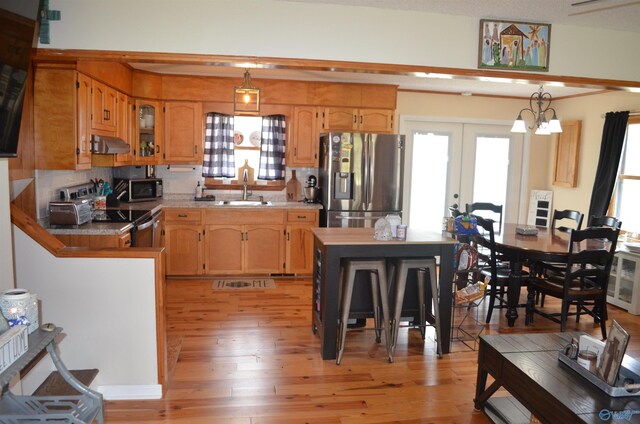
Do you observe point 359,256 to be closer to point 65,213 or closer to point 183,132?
point 65,213

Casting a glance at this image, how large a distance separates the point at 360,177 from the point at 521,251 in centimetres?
216

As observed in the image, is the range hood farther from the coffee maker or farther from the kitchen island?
the coffee maker

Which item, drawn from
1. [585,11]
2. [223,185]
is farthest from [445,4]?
[223,185]

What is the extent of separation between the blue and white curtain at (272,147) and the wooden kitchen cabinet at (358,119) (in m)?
0.58

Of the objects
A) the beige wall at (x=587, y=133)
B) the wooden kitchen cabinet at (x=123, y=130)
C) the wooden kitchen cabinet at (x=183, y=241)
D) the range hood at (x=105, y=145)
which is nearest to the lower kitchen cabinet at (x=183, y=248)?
the wooden kitchen cabinet at (x=183, y=241)

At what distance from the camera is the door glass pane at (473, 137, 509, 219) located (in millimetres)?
6895

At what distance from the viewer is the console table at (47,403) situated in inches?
82.4

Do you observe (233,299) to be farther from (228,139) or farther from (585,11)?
(585,11)

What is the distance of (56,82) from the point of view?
3.85 metres

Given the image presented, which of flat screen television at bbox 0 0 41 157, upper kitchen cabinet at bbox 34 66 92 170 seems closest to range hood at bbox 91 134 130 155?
upper kitchen cabinet at bbox 34 66 92 170

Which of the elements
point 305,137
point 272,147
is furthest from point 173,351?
point 305,137

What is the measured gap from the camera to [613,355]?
7.33ft

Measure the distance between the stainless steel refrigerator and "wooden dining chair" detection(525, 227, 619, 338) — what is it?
2.00 metres

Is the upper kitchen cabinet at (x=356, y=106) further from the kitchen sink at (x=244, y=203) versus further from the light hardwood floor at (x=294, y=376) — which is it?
the light hardwood floor at (x=294, y=376)
